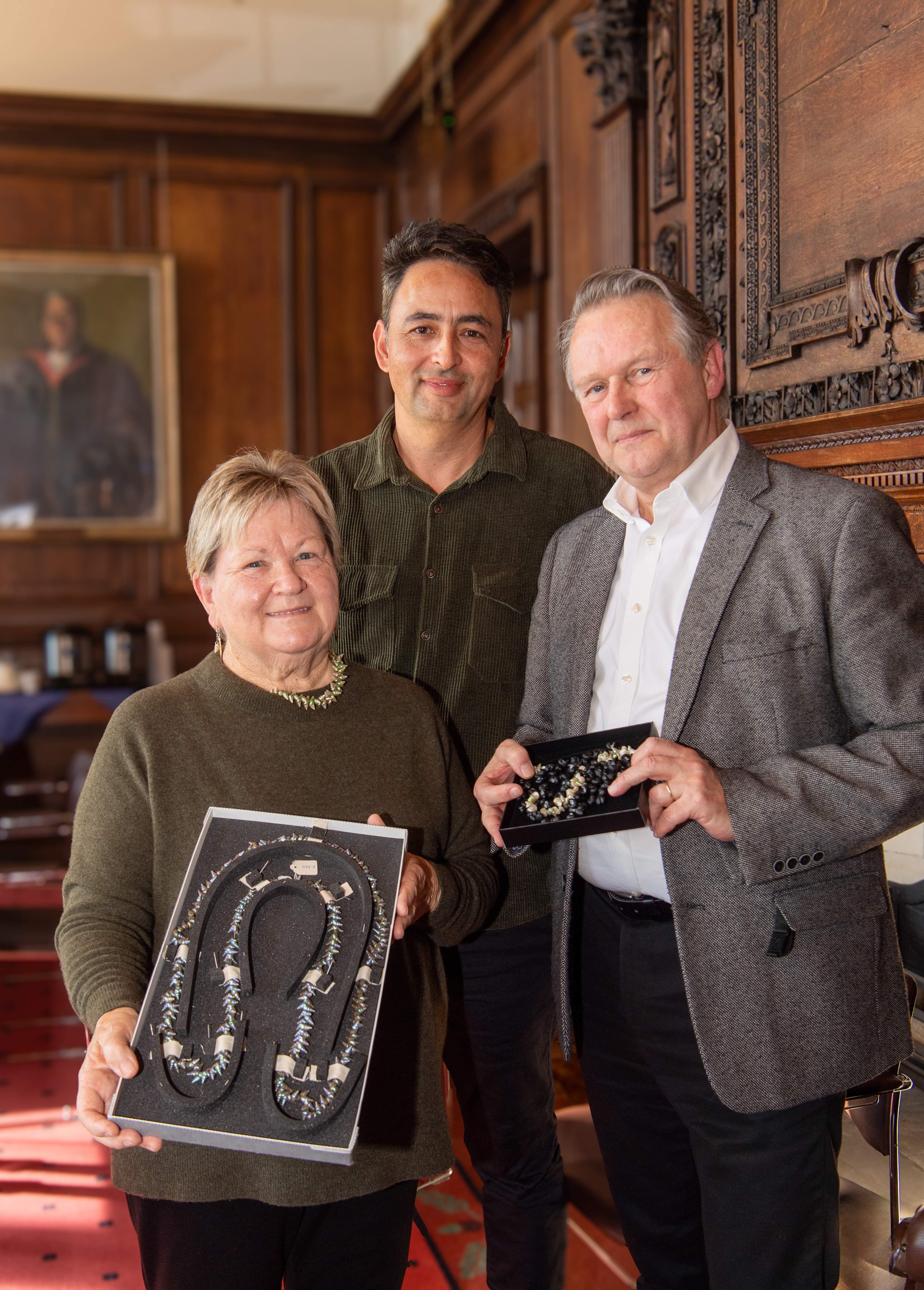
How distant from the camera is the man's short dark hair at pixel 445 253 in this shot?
2.02 metres

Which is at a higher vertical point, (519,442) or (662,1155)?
(519,442)

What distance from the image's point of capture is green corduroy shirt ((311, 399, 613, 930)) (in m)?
2.07

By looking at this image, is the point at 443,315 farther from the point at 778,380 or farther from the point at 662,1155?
the point at 662,1155

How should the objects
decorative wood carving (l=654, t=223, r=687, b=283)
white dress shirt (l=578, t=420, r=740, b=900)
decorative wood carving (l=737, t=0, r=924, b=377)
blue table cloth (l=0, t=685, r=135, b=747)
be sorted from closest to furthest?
white dress shirt (l=578, t=420, r=740, b=900), decorative wood carving (l=737, t=0, r=924, b=377), decorative wood carving (l=654, t=223, r=687, b=283), blue table cloth (l=0, t=685, r=135, b=747)

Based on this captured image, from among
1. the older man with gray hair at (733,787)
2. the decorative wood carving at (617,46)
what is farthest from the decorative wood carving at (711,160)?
the older man with gray hair at (733,787)

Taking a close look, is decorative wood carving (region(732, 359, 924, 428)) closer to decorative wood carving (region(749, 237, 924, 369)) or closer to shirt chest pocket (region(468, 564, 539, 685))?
decorative wood carving (region(749, 237, 924, 369))

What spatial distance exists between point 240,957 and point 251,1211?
Result: 1.34 ft

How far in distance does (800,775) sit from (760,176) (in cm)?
176

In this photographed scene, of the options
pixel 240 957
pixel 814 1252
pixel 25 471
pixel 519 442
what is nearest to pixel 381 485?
pixel 519 442

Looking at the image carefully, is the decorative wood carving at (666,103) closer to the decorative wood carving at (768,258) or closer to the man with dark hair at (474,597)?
the decorative wood carving at (768,258)

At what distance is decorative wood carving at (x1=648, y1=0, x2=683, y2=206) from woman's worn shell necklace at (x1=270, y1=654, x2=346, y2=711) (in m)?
2.03

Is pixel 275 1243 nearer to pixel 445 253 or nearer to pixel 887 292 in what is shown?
pixel 445 253

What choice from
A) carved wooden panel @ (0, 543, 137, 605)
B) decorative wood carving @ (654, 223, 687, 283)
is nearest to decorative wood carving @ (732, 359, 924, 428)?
decorative wood carving @ (654, 223, 687, 283)

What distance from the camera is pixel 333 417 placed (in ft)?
21.0
